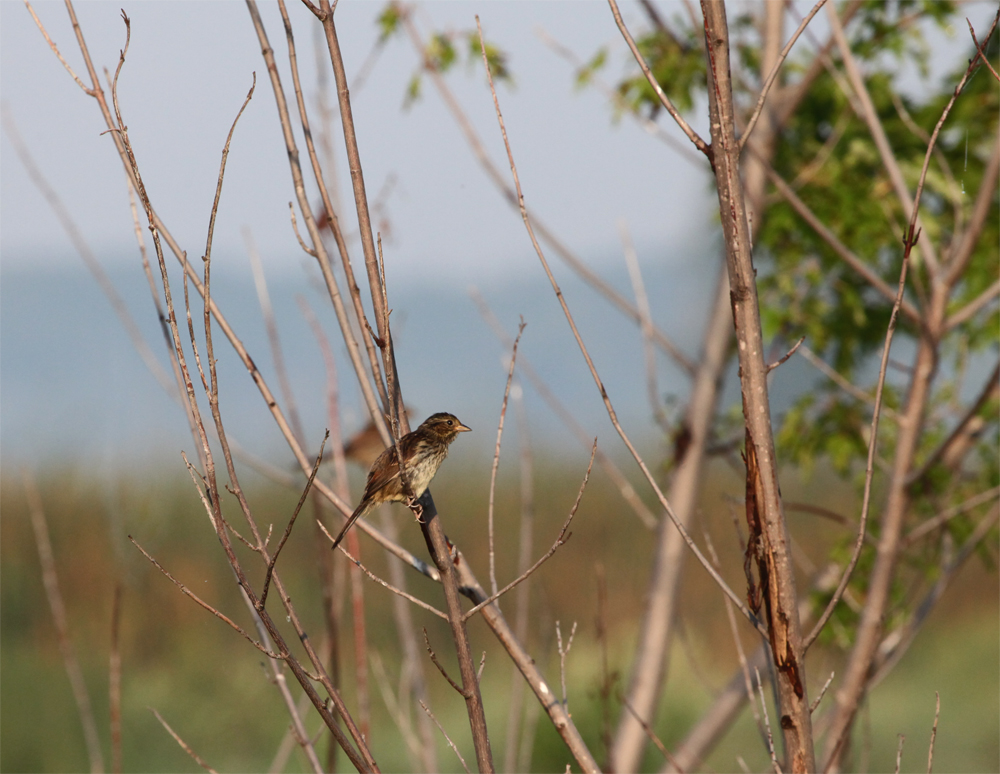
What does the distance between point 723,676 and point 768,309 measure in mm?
7514

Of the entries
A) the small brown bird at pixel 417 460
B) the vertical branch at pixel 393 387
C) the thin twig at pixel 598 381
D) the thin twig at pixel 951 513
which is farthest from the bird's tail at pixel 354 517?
the thin twig at pixel 951 513

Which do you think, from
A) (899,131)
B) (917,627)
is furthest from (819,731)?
(899,131)

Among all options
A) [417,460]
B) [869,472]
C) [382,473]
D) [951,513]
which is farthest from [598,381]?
[951,513]

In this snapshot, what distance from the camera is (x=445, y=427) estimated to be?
320 centimetres

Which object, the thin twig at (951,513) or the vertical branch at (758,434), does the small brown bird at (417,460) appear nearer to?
the vertical branch at (758,434)

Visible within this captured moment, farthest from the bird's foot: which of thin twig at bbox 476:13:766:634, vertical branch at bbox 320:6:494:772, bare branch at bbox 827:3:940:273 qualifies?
bare branch at bbox 827:3:940:273

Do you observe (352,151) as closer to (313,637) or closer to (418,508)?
(418,508)

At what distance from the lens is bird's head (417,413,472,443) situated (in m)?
3.13

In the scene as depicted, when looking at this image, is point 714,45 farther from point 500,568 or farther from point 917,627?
point 500,568

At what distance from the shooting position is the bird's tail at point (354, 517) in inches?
75.2

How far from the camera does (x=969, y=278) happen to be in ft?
16.7

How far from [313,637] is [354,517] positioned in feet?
25.1

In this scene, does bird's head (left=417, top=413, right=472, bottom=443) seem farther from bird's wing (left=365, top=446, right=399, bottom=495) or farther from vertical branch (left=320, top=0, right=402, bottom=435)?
vertical branch (left=320, top=0, right=402, bottom=435)

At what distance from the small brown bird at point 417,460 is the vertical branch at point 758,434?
1.09 metres
